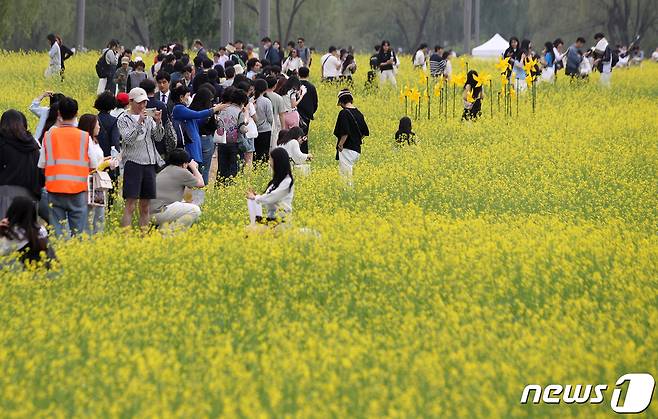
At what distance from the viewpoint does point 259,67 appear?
25.2 metres

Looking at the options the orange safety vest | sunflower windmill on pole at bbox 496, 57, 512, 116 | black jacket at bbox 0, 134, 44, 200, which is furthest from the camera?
sunflower windmill on pole at bbox 496, 57, 512, 116

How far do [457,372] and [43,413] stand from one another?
8.76 ft

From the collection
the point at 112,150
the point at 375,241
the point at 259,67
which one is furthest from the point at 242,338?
the point at 259,67

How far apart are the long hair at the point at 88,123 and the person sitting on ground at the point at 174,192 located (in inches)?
42.3

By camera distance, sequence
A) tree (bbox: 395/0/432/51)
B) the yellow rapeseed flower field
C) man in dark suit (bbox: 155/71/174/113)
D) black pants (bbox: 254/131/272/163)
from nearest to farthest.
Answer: the yellow rapeseed flower field, man in dark suit (bbox: 155/71/174/113), black pants (bbox: 254/131/272/163), tree (bbox: 395/0/432/51)

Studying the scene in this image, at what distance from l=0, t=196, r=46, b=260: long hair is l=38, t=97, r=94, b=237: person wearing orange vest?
1998 millimetres

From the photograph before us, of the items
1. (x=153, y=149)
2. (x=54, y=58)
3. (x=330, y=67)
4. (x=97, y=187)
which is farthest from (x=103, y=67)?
(x=97, y=187)

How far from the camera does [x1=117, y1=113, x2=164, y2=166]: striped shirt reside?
561 inches

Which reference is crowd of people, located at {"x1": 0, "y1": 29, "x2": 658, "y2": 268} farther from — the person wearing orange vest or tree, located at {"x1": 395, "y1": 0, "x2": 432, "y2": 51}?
tree, located at {"x1": 395, "y1": 0, "x2": 432, "y2": 51}

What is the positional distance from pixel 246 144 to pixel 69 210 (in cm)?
532

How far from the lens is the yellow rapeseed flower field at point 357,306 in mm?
8195

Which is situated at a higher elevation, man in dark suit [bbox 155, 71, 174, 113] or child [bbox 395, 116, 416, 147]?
man in dark suit [bbox 155, 71, 174, 113]

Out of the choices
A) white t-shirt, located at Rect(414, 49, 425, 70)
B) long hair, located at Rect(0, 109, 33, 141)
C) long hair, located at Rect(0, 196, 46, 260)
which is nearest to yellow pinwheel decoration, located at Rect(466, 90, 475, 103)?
long hair, located at Rect(0, 109, 33, 141)

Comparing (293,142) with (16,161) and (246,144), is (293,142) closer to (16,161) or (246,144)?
(246,144)
